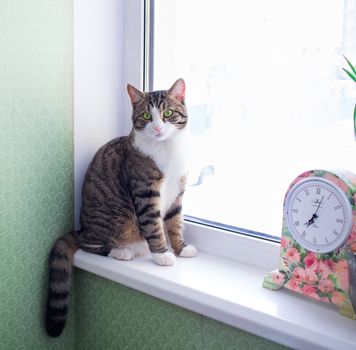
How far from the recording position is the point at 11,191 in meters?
1.23

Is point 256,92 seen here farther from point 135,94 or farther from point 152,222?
point 152,222

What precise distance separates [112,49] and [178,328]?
2.61 feet

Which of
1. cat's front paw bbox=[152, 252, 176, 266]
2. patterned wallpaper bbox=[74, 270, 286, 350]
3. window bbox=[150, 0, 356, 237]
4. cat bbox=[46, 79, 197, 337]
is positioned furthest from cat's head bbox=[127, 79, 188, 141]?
patterned wallpaper bbox=[74, 270, 286, 350]

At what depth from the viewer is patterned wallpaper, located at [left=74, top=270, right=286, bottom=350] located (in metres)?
1.08

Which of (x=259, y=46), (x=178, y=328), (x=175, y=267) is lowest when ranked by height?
(x=178, y=328)

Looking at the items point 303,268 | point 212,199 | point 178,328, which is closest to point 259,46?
point 212,199

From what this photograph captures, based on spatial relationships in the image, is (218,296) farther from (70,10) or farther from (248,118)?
(70,10)

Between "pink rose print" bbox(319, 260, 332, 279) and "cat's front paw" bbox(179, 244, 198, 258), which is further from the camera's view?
"cat's front paw" bbox(179, 244, 198, 258)

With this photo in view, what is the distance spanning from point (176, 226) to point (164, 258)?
5.0 inches

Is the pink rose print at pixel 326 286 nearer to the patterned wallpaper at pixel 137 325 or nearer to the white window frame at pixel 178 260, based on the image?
the white window frame at pixel 178 260

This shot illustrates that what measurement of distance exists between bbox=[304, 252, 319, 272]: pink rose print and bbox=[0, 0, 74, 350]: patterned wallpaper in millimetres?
683

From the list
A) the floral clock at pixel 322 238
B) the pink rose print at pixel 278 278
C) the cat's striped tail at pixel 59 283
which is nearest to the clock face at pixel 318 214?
the floral clock at pixel 322 238

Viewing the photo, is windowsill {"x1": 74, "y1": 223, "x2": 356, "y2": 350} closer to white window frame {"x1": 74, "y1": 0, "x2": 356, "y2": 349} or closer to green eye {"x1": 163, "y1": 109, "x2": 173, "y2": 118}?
white window frame {"x1": 74, "y1": 0, "x2": 356, "y2": 349}

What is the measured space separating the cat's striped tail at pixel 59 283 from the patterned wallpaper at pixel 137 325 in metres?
0.08
